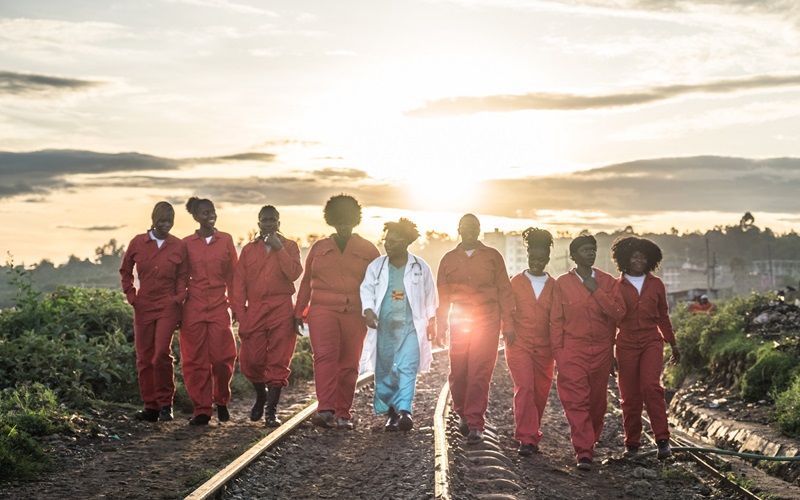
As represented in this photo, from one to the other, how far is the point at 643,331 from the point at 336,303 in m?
3.26

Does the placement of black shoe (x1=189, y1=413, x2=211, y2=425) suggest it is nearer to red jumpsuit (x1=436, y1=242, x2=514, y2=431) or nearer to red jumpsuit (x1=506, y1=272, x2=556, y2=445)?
red jumpsuit (x1=436, y1=242, x2=514, y2=431)

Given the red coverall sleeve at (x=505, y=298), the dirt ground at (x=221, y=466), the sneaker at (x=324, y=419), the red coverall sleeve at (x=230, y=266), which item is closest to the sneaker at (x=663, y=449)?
the dirt ground at (x=221, y=466)

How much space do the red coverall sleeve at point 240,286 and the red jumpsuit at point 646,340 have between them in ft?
13.7

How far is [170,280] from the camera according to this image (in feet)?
37.4

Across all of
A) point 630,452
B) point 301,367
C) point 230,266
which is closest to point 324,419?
point 230,266

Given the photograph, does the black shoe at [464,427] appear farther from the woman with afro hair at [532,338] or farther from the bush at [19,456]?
the bush at [19,456]

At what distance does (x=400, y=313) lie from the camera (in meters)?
10.6

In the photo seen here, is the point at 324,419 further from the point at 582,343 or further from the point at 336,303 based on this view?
the point at 582,343

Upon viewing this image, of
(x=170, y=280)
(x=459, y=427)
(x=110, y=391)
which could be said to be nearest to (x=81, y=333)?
(x=110, y=391)

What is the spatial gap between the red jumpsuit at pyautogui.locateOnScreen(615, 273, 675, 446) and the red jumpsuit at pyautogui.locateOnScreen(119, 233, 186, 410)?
16.2ft

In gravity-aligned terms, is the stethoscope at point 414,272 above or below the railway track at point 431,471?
above

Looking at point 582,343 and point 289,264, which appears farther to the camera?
point 289,264

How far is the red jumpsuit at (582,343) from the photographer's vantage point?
9617 mm

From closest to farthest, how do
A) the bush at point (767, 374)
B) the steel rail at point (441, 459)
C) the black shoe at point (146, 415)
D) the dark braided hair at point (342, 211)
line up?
the steel rail at point (441, 459), the dark braided hair at point (342, 211), the black shoe at point (146, 415), the bush at point (767, 374)
